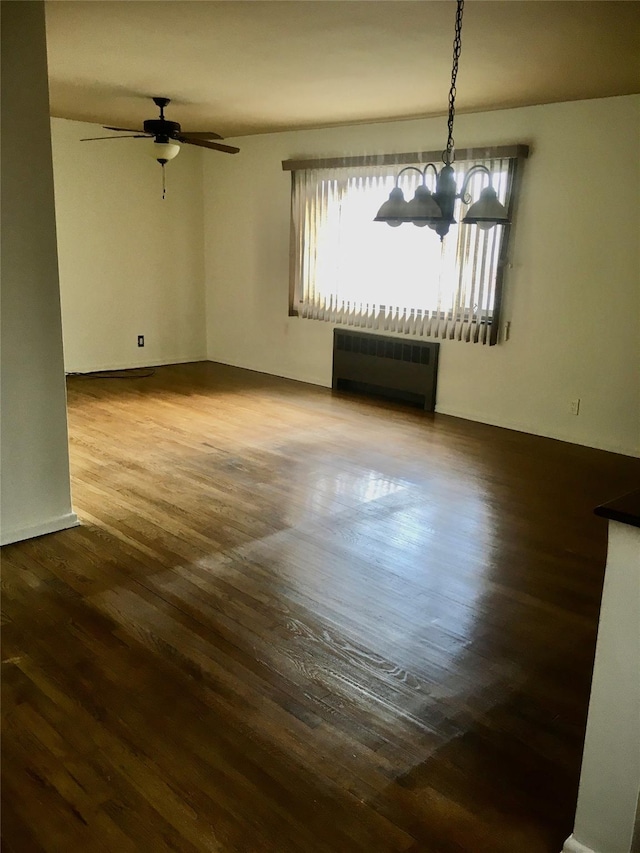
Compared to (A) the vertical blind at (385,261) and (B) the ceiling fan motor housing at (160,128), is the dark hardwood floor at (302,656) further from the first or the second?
(B) the ceiling fan motor housing at (160,128)

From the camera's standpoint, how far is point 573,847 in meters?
1.69

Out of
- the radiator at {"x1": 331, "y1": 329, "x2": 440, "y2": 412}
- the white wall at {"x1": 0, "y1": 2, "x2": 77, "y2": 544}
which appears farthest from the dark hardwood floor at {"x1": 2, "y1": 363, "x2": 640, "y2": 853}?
the radiator at {"x1": 331, "y1": 329, "x2": 440, "y2": 412}

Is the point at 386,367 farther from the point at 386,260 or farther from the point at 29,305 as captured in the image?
the point at 29,305

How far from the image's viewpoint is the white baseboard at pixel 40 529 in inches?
131

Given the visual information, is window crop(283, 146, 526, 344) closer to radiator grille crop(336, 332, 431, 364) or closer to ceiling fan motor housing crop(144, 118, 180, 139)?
radiator grille crop(336, 332, 431, 364)

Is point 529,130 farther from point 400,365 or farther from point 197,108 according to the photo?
point 197,108

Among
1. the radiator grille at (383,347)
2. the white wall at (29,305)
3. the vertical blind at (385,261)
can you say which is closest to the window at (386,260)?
the vertical blind at (385,261)

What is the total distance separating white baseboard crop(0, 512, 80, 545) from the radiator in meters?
3.61

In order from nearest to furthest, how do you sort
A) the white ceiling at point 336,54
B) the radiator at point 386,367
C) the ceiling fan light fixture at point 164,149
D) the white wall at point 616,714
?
the white wall at point 616,714 → the white ceiling at point 336,54 → the ceiling fan light fixture at point 164,149 → the radiator at point 386,367

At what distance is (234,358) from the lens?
821 cm

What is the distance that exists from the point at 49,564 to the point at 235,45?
2863mm

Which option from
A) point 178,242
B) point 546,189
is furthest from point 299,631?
point 178,242

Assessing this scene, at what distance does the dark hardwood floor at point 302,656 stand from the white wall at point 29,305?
0.74 feet

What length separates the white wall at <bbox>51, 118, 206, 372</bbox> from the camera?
23.1 ft
